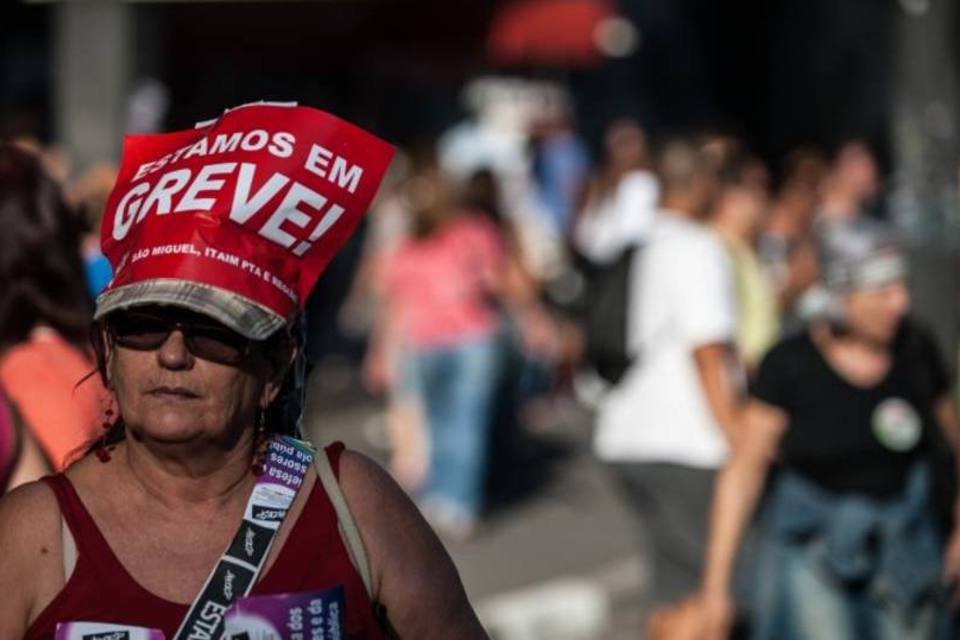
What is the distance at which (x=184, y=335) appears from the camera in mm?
3281

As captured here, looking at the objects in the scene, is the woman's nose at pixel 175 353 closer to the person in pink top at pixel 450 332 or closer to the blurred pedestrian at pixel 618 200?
the person in pink top at pixel 450 332

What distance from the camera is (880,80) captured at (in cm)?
2378

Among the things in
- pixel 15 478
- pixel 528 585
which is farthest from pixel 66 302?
pixel 528 585

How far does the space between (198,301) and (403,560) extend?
471mm

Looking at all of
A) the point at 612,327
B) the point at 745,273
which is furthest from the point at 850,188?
the point at 612,327

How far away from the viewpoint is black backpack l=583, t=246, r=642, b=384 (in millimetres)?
8195

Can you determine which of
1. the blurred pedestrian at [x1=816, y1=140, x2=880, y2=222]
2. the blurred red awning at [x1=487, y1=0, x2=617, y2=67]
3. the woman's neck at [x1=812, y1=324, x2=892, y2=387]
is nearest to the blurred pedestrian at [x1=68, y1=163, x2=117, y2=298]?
the woman's neck at [x1=812, y1=324, x2=892, y2=387]

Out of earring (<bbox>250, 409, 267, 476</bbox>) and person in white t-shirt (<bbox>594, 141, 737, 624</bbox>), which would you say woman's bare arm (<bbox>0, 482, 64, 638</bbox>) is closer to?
earring (<bbox>250, 409, 267, 476</bbox>)

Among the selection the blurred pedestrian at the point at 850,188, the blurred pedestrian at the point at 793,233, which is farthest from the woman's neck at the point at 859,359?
the blurred pedestrian at the point at 850,188

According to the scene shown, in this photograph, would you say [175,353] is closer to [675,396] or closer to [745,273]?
[675,396]

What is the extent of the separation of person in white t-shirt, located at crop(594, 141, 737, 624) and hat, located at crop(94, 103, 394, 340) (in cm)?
467

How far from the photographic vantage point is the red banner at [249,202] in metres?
3.26

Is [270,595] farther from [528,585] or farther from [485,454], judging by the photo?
[485,454]

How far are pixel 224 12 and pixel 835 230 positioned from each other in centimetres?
1042
